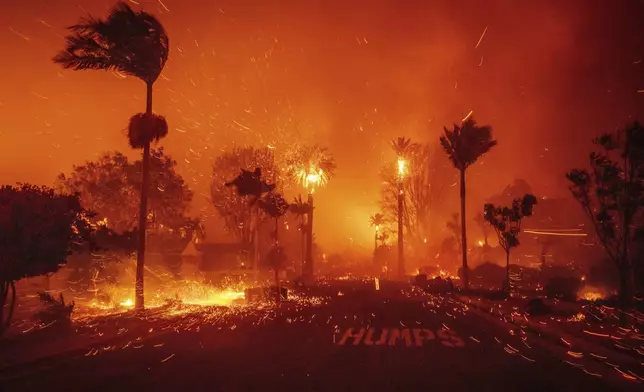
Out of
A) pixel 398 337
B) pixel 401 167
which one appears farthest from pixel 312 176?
pixel 398 337

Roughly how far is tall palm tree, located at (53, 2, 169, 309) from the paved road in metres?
9.76

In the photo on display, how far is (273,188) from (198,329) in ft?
75.3

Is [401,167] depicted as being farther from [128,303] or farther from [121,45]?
[121,45]

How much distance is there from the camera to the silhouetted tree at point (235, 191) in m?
77.9

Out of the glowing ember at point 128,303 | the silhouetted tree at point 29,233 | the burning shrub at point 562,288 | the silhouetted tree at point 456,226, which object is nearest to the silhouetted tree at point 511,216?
the burning shrub at point 562,288

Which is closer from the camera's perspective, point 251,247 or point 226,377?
point 226,377

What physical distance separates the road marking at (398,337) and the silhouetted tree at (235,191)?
58.2 metres

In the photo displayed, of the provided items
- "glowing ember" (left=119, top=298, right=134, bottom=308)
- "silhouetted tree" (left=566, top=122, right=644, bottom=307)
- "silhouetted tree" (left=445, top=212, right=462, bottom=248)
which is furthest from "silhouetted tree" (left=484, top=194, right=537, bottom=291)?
"silhouetted tree" (left=445, top=212, right=462, bottom=248)

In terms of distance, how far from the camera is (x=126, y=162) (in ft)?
207

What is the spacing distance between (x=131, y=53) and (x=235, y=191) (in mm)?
54512

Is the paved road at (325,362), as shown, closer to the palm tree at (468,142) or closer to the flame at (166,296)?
the flame at (166,296)

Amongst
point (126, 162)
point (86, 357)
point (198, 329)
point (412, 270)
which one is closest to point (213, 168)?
point (126, 162)

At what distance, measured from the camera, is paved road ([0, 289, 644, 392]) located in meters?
10.9

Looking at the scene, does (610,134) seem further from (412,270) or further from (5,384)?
(412,270)
